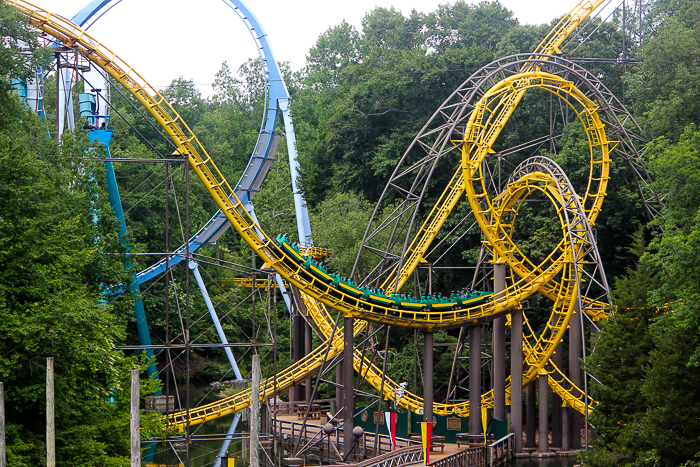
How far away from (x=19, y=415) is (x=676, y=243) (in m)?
12.1

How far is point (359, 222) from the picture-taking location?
3172 centimetres

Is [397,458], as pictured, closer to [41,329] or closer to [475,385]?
[475,385]

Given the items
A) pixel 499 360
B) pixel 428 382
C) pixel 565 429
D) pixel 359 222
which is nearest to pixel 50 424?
pixel 428 382

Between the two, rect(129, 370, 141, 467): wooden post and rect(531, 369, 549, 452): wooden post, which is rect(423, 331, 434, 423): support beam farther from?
rect(129, 370, 141, 467): wooden post

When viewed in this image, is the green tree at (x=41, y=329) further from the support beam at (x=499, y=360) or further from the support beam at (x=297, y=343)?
the support beam at (x=297, y=343)

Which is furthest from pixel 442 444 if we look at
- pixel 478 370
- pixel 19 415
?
pixel 19 415

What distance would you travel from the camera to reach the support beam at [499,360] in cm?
2144

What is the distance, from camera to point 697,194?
1559 centimetres

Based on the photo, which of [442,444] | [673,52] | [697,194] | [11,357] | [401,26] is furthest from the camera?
[401,26]

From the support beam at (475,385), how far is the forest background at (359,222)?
3715 millimetres

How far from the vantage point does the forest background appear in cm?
1406

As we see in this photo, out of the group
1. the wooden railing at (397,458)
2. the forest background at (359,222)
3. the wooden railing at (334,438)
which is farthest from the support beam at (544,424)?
the wooden railing at (397,458)

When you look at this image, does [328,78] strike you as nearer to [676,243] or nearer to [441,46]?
[441,46]

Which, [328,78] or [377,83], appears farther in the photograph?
[328,78]
